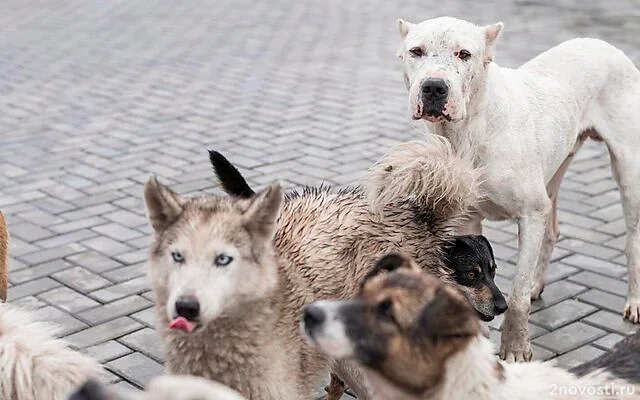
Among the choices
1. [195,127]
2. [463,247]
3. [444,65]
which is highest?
[444,65]

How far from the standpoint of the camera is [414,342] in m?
3.18

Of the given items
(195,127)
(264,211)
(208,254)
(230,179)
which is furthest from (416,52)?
(195,127)

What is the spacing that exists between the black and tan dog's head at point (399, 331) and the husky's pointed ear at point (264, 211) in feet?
2.49

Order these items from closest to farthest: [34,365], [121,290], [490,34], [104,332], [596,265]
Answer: [34,365] < [490,34] < [104,332] < [121,290] < [596,265]

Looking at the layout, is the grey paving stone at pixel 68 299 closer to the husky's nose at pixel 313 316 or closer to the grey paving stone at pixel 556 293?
the grey paving stone at pixel 556 293

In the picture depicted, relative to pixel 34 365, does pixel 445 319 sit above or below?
above

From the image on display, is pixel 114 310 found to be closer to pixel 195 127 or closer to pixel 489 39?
pixel 489 39

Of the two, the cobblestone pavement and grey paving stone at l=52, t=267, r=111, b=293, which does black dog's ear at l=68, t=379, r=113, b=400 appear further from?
grey paving stone at l=52, t=267, r=111, b=293

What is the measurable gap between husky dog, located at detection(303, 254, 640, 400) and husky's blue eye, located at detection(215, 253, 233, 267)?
0.60 meters

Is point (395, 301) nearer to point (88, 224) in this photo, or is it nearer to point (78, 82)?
point (88, 224)

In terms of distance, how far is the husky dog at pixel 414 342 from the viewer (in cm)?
317

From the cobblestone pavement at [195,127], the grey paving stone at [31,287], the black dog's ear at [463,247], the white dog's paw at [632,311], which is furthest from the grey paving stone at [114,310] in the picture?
the white dog's paw at [632,311]

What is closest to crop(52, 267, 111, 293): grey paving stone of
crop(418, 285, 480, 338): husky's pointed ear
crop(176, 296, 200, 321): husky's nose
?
crop(176, 296, 200, 321): husky's nose

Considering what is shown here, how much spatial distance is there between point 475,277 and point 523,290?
0.52m
